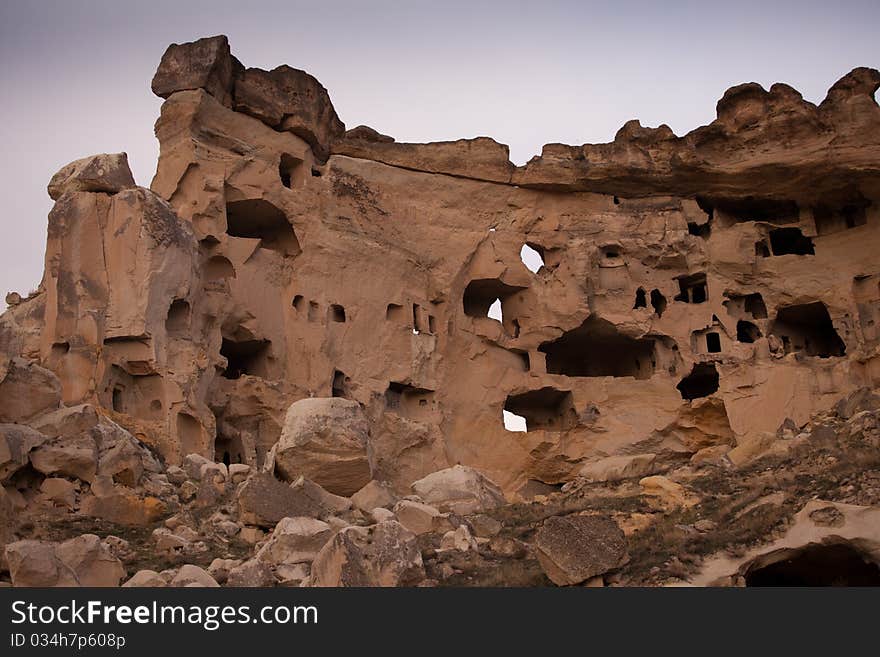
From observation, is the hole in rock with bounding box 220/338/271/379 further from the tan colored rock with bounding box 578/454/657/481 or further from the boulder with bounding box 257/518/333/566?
the boulder with bounding box 257/518/333/566

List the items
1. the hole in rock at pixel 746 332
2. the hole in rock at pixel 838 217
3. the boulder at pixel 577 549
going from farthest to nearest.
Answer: the hole in rock at pixel 838 217 < the hole in rock at pixel 746 332 < the boulder at pixel 577 549

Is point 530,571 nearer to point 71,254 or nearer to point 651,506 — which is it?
point 651,506

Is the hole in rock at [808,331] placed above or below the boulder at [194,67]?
below

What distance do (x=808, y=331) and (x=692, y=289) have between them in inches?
150

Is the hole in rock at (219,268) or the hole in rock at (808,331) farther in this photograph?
the hole in rock at (808,331)

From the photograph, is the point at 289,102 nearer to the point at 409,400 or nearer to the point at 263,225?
the point at 263,225

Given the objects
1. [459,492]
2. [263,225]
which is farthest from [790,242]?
[459,492]

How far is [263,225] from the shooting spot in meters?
28.5

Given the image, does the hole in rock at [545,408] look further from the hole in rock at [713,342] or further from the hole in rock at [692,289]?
the hole in rock at [692,289]

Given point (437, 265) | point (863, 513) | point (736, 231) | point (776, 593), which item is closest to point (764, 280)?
point (736, 231)

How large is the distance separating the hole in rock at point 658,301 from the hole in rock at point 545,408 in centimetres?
383

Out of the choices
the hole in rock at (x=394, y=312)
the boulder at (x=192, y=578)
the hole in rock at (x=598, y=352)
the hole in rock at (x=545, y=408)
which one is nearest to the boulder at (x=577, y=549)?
the boulder at (x=192, y=578)

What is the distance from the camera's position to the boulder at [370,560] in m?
10.9

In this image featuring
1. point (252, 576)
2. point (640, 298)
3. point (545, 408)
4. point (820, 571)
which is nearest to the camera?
point (252, 576)
